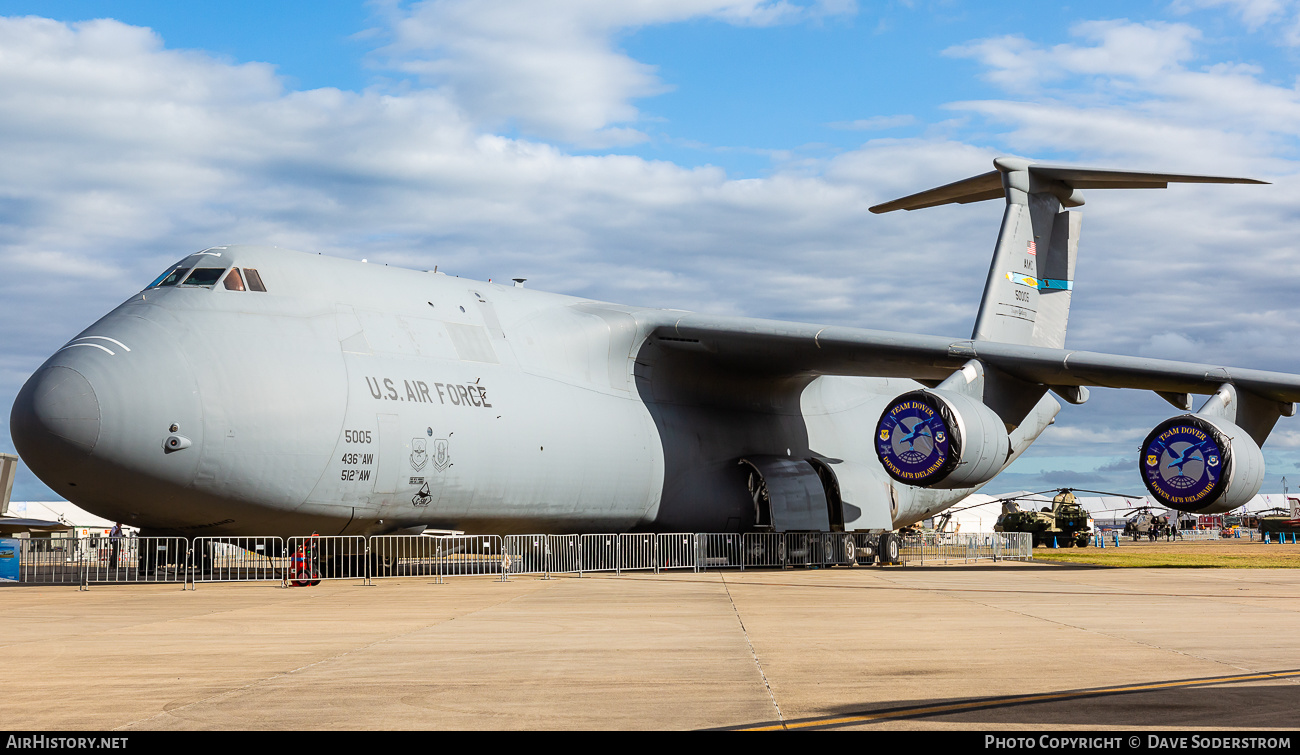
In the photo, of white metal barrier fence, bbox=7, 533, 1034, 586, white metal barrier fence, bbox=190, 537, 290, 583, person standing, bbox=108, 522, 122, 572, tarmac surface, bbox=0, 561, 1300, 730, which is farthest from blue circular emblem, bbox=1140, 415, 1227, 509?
person standing, bbox=108, 522, 122, 572

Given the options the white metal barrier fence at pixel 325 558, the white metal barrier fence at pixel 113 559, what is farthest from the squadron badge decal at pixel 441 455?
the white metal barrier fence at pixel 113 559

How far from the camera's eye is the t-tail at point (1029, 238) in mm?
22703

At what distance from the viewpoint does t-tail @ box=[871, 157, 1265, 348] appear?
2270cm

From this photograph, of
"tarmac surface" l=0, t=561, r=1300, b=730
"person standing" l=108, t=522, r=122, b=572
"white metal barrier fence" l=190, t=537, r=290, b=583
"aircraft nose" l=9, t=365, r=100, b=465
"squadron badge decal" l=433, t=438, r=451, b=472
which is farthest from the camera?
"person standing" l=108, t=522, r=122, b=572

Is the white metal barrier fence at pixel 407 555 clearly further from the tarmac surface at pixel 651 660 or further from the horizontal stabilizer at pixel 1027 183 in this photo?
the horizontal stabilizer at pixel 1027 183

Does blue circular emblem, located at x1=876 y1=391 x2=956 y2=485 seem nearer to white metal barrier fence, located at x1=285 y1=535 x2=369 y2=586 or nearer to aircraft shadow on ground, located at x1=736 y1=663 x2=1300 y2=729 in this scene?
white metal barrier fence, located at x1=285 y1=535 x2=369 y2=586

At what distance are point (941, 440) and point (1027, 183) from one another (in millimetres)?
8776

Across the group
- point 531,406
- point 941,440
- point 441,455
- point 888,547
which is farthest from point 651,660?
point 888,547

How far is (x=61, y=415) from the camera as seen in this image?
1334cm

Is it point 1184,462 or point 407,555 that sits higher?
point 1184,462

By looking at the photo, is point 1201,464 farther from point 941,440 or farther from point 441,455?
point 441,455
